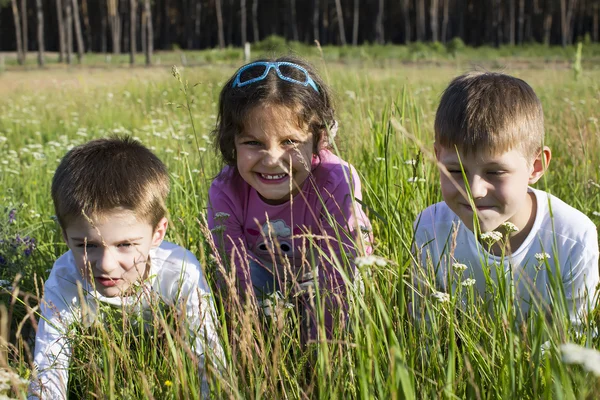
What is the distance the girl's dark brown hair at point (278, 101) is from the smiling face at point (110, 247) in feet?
2.38

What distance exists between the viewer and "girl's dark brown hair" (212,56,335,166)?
254cm

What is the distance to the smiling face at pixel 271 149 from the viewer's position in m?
2.53

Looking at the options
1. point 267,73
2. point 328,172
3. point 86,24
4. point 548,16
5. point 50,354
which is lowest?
point 50,354

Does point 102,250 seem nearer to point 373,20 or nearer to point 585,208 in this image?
point 585,208

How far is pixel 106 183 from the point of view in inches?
83.0

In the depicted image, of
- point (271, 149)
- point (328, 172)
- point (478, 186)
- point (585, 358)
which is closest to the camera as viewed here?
point (585, 358)

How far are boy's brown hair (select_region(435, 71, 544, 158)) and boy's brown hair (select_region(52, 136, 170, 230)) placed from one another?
1010 mm

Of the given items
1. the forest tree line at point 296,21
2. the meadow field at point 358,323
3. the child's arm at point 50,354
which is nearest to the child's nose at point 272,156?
the meadow field at point 358,323

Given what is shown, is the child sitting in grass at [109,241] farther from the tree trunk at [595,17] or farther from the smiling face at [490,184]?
the tree trunk at [595,17]

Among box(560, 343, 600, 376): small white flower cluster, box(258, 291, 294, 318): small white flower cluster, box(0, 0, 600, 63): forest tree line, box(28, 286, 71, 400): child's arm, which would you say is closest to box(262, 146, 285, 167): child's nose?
box(258, 291, 294, 318): small white flower cluster

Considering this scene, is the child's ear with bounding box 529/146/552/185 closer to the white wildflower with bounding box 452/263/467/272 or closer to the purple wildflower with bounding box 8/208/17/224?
the white wildflower with bounding box 452/263/467/272

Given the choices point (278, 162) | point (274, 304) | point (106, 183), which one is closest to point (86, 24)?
point (278, 162)

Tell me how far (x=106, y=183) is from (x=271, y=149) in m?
0.69

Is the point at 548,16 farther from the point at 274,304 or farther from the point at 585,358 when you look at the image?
the point at 585,358
